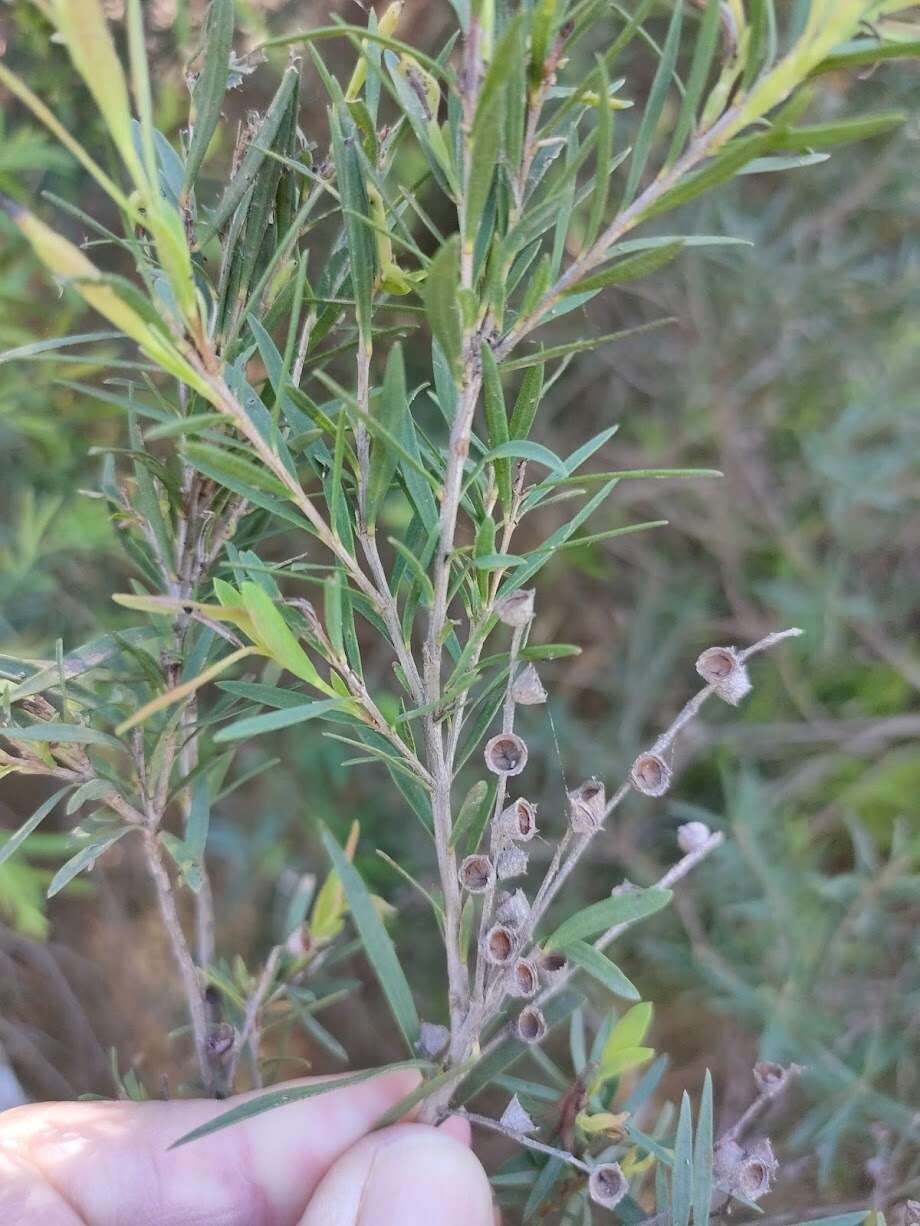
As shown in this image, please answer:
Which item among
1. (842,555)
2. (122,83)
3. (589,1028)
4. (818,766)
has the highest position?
(122,83)

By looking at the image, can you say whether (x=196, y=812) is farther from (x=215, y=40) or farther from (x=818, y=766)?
(x=818, y=766)

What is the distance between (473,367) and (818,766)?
1009mm

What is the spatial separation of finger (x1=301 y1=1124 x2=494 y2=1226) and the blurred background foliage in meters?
0.41

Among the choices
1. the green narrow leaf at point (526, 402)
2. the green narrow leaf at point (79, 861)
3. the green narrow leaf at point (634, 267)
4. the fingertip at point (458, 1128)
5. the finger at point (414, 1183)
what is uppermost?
the green narrow leaf at point (634, 267)

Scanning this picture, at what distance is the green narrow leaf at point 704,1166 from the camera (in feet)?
1.58

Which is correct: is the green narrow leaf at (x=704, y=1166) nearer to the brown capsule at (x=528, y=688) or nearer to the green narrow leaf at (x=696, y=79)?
the brown capsule at (x=528, y=688)

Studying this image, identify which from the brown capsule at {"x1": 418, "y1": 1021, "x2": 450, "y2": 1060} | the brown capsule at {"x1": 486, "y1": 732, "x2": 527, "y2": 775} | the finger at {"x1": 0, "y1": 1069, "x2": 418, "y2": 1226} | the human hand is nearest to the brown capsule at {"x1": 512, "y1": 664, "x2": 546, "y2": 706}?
the brown capsule at {"x1": 486, "y1": 732, "x2": 527, "y2": 775}

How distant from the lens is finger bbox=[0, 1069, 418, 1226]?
0.71 m

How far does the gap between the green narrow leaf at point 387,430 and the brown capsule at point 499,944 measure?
22 centimetres

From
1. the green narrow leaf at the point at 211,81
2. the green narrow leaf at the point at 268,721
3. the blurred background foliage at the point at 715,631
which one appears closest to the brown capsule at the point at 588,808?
the green narrow leaf at the point at 268,721

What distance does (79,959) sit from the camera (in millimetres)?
1348

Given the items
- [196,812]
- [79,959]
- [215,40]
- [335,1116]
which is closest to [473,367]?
[215,40]

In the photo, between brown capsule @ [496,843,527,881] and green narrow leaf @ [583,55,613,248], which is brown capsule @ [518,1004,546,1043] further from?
green narrow leaf @ [583,55,613,248]

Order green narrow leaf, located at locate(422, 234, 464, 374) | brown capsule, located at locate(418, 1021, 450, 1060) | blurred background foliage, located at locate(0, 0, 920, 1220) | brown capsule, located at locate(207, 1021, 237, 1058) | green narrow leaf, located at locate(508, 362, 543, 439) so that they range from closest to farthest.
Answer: green narrow leaf, located at locate(422, 234, 464, 374) < green narrow leaf, located at locate(508, 362, 543, 439) < brown capsule, located at locate(418, 1021, 450, 1060) < brown capsule, located at locate(207, 1021, 237, 1058) < blurred background foliage, located at locate(0, 0, 920, 1220)
